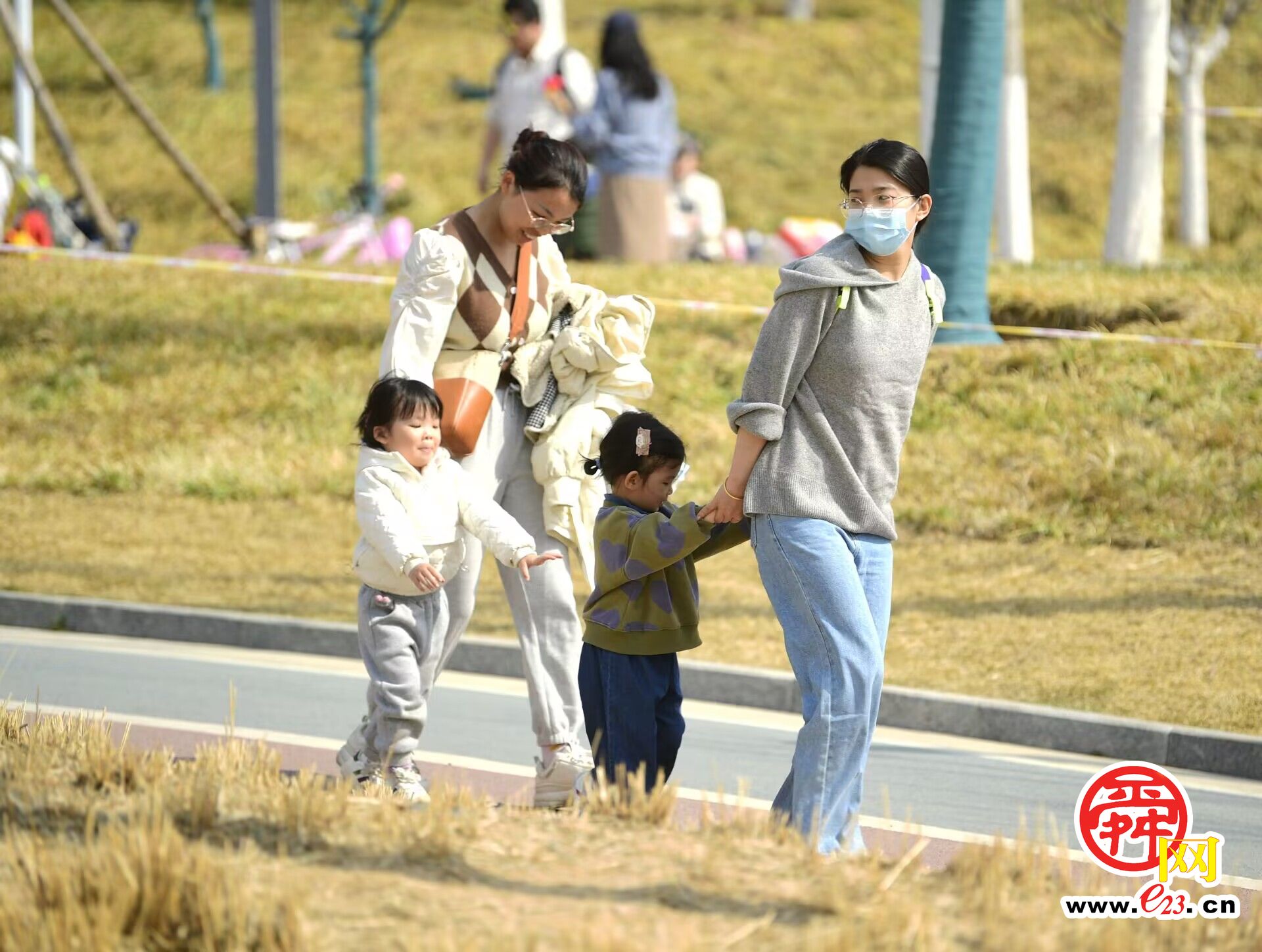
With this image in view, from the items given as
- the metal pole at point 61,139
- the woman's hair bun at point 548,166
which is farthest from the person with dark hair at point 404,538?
the metal pole at point 61,139

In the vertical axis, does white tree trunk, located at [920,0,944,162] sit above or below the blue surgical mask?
above

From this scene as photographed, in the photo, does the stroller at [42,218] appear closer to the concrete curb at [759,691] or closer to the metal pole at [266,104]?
the metal pole at [266,104]

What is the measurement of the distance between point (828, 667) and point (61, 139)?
48.0 feet

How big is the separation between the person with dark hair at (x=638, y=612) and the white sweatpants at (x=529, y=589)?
2.34 feet

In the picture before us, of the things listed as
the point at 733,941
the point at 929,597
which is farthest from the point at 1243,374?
the point at 733,941

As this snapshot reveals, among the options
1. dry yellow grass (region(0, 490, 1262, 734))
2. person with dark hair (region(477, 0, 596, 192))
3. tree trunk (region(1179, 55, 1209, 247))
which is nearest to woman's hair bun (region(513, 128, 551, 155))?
dry yellow grass (region(0, 490, 1262, 734))

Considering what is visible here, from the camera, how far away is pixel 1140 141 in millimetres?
16812

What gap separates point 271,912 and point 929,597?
6818 millimetres

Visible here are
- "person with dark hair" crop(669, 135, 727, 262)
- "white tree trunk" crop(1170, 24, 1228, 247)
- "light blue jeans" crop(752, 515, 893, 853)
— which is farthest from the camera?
"white tree trunk" crop(1170, 24, 1228, 247)

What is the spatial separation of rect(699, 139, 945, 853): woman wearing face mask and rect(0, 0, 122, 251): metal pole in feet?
45.5

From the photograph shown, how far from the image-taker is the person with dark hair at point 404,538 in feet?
19.6

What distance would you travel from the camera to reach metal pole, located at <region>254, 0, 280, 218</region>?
16.3 m

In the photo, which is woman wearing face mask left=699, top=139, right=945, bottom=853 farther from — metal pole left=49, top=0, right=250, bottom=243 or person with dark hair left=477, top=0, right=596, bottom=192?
metal pole left=49, top=0, right=250, bottom=243

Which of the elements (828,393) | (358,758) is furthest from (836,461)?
(358,758)
